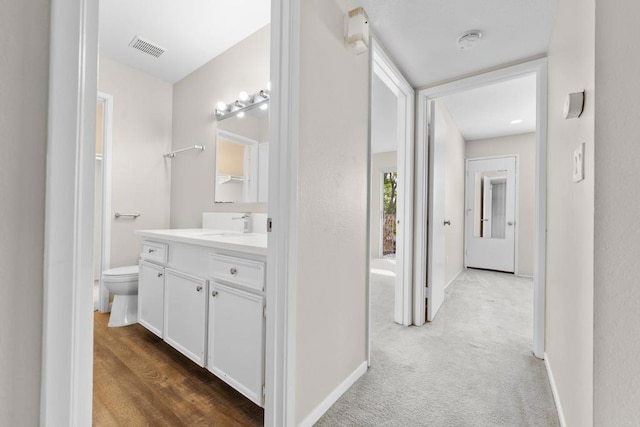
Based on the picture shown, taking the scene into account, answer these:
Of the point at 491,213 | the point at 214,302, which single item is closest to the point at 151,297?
the point at 214,302

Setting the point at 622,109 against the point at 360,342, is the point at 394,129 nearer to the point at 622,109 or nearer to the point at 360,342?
the point at 360,342

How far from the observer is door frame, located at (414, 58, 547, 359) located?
6.50 ft

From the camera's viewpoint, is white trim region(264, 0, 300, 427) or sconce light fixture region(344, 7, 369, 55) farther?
sconce light fixture region(344, 7, 369, 55)

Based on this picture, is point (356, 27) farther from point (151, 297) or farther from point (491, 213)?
point (491, 213)

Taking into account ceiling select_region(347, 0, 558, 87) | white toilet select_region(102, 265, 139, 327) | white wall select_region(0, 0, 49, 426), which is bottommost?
white toilet select_region(102, 265, 139, 327)

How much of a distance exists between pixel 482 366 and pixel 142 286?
2464 mm

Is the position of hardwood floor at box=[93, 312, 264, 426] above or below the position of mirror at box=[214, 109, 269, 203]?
below

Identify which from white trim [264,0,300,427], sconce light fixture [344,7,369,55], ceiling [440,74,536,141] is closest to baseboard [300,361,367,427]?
white trim [264,0,300,427]

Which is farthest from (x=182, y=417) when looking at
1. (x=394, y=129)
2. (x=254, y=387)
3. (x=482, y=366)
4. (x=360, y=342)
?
(x=394, y=129)

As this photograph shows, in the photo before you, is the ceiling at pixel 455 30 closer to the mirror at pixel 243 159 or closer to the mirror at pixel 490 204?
the mirror at pixel 243 159

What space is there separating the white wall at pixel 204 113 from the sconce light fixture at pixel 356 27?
1.00 metres

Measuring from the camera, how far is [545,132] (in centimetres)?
198

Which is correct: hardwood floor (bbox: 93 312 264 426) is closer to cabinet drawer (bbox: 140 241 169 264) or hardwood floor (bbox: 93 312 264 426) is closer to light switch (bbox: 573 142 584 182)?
cabinet drawer (bbox: 140 241 169 264)

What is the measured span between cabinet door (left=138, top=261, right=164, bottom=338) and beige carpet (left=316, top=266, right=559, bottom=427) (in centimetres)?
128
